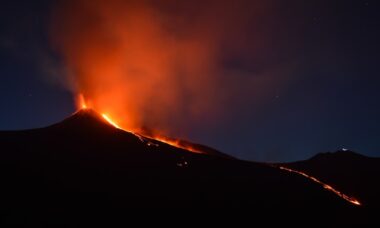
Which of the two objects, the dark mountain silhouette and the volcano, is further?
the dark mountain silhouette

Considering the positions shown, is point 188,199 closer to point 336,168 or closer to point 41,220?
point 41,220

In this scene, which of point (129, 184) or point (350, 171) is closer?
point (129, 184)

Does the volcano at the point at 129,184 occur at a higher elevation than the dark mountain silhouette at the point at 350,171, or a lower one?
lower

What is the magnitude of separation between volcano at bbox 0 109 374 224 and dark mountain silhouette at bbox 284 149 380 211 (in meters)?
10.4

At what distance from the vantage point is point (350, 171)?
74.7 metres

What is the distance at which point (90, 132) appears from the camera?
6109 cm

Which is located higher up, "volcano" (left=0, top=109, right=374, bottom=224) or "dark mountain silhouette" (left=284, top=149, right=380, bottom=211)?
"dark mountain silhouette" (left=284, top=149, right=380, bottom=211)

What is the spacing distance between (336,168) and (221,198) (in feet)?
123

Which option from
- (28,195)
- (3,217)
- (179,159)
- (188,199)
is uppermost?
(179,159)

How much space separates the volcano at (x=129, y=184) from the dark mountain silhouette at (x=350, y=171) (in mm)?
10358

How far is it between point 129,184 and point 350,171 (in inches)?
1716

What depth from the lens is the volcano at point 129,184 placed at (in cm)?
3897

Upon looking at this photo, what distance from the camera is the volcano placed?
38969 millimetres

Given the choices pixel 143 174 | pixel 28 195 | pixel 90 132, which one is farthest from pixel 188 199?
pixel 90 132
